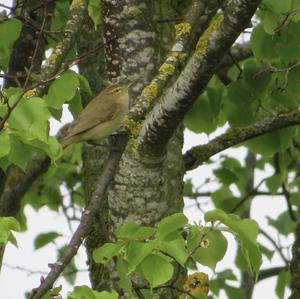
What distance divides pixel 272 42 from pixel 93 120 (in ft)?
4.53

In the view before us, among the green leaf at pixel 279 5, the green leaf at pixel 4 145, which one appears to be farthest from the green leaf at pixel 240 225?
the green leaf at pixel 279 5

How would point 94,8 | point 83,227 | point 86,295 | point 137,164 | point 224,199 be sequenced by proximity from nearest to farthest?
point 86,295, point 83,227, point 137,164, point 94,8, point 224,199

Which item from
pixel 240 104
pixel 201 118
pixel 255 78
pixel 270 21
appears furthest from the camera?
pixel 201 118

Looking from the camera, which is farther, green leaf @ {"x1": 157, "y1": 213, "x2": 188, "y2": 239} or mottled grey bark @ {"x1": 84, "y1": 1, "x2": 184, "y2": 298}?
mottled grey bark @ {"x1": 84, "y1": 1, "x2": 184, "y2": 298}

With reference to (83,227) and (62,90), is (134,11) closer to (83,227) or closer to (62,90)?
(62,90)

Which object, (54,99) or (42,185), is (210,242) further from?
(42,185)

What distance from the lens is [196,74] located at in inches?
214

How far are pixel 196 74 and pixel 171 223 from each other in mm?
1177

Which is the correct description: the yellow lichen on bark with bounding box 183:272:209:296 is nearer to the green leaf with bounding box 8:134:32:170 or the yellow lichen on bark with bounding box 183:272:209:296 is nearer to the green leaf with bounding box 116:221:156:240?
the green leaf with bounding box 116:221:156:240

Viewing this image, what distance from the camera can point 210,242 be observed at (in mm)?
4770

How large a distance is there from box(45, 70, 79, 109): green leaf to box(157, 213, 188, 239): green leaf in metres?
1.11

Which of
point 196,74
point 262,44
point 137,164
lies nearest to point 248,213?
point 262,44

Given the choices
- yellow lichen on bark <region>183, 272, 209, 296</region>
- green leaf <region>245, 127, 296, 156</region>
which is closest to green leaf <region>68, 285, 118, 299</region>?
yellow lichen on bark <region>183, 272, 209, 296</region>

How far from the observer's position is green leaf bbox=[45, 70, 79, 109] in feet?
17.6
